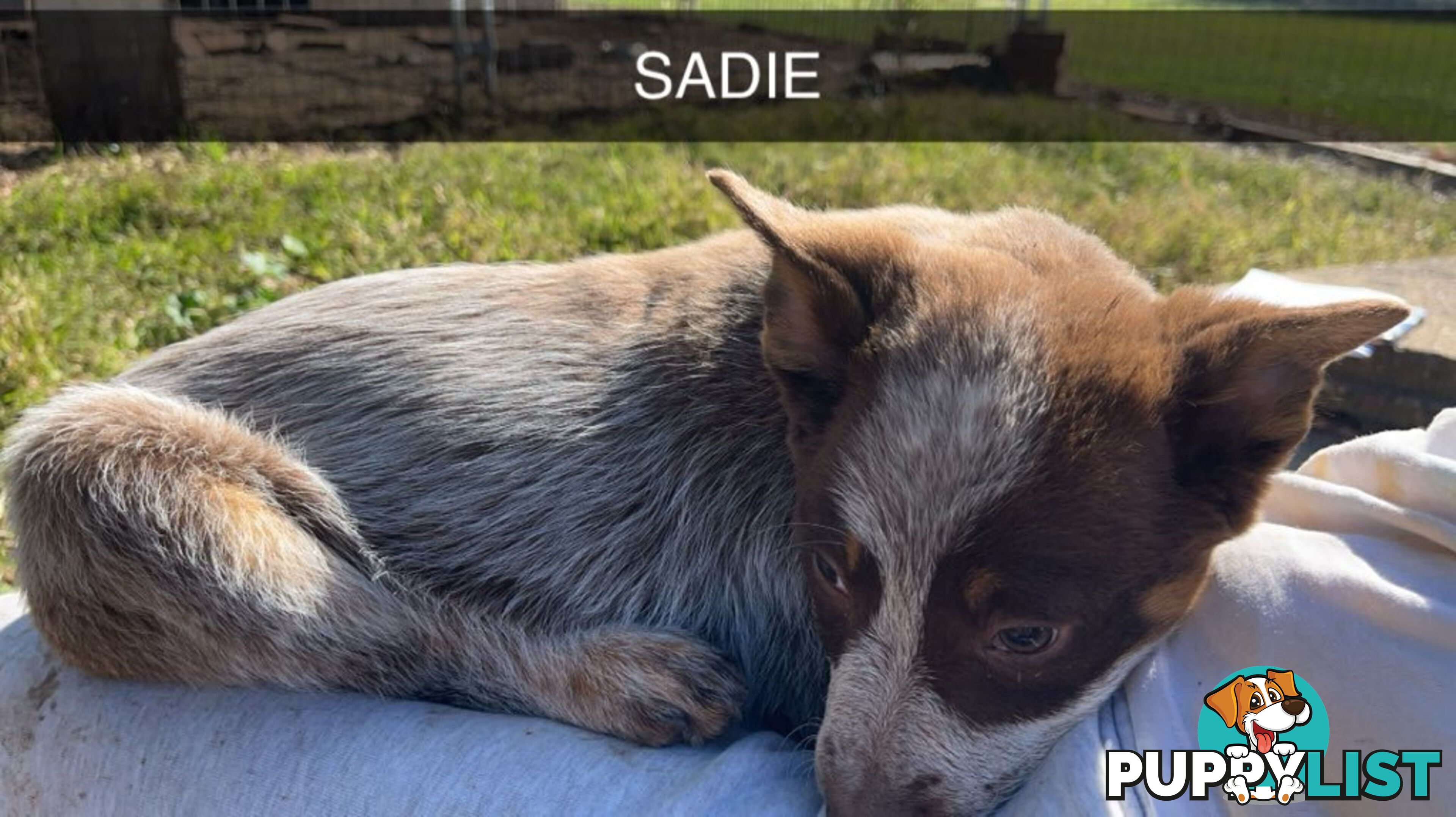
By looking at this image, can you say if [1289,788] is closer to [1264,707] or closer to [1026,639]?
[1264,707]

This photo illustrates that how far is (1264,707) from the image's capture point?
2189 mm

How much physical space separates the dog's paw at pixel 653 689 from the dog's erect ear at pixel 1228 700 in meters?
1.06

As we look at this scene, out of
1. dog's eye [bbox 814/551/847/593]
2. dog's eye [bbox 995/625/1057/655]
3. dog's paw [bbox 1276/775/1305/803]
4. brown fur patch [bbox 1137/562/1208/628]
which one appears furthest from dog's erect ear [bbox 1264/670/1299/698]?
dog's eye [bbox 814/551/847/593]

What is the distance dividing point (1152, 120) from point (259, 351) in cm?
1113

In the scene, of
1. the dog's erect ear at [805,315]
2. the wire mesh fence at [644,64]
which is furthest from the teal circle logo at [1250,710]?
the wire mesh fence at [644,64]

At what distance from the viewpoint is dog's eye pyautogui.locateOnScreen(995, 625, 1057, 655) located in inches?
89.7

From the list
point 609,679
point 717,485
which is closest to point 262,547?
point 609,679

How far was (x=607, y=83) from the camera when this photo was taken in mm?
11711

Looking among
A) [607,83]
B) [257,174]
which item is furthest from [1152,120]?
[257,174]

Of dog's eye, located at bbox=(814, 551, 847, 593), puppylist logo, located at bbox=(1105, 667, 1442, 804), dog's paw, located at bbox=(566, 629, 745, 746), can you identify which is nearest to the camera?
puppylist logo, located at bbox=(1105, 667, 1442, 804)

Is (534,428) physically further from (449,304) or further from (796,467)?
(796,467)

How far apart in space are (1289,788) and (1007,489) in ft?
2.22

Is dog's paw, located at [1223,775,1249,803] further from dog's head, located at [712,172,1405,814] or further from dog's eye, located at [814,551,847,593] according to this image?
dog's eye, located at [814,551,847,593]

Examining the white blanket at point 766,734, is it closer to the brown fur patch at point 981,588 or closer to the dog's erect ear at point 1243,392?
the dog's erect ear at point 1243,392
